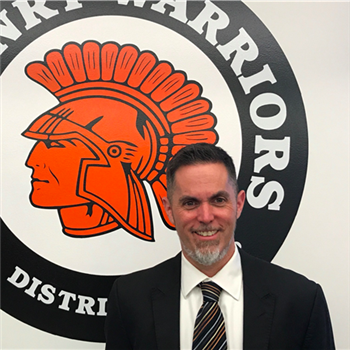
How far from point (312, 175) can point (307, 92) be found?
0.42 m

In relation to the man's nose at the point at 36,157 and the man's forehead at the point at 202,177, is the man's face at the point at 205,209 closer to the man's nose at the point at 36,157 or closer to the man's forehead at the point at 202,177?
the man's forehead at the point at 202,177

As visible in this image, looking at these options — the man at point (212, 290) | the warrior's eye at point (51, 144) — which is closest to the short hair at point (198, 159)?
the man at point (212, 290)

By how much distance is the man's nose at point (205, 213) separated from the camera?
4.34 feet

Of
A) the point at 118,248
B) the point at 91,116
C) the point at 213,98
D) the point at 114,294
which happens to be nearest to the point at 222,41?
the point at 213,98

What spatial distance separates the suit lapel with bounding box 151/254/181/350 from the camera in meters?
1.36

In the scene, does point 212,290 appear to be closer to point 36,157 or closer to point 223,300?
point 223,300

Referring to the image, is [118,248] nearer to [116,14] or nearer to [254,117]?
[254,117]

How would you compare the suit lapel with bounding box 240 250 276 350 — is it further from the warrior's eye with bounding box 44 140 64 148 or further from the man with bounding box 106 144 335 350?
the warrior's eye with bounding box 44 140 64 148

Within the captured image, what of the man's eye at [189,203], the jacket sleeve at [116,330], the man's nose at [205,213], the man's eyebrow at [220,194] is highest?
the man's eyebrow at [220,194]

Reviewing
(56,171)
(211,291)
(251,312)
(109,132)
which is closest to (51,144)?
(56,171)

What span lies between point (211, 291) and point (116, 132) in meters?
0.90

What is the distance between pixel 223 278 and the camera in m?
1.43

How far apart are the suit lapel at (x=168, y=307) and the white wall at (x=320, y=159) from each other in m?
0.57

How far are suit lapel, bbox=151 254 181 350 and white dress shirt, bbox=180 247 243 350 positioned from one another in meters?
0.03
